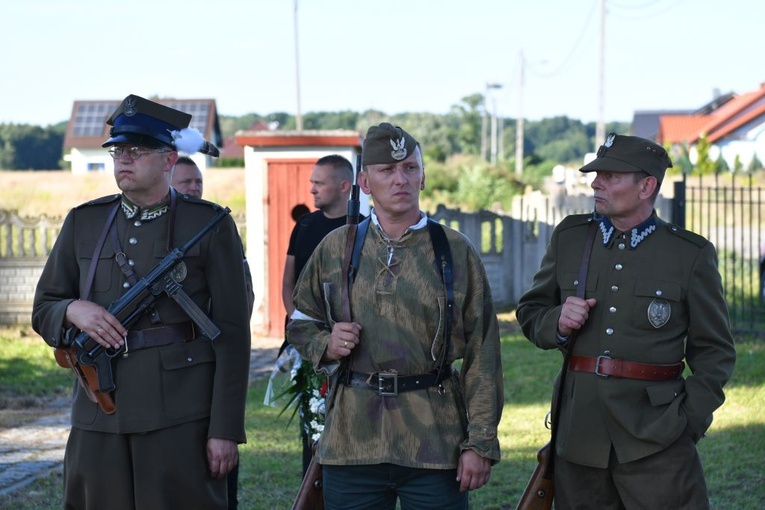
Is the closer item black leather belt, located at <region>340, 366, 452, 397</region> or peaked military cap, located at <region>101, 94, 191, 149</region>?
black leather belt, located at <region>340, 366, 452, 397</region>

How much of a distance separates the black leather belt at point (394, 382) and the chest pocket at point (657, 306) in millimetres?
1014

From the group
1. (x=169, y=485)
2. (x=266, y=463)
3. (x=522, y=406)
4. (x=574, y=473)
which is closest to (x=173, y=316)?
(x=169, y=485)

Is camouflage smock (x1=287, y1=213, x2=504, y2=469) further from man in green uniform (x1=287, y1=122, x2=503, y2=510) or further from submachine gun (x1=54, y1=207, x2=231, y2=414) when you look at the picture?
submachine gun (x1=54, y1=207, x2=231, y2=414)

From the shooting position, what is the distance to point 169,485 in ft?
13.7

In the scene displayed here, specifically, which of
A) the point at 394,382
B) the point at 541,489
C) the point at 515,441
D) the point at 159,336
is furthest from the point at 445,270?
the point at 515,441

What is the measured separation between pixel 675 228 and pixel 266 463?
451 cm

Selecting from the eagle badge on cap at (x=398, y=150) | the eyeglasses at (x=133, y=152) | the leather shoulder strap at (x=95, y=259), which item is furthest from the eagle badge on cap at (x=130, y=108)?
the eagle badge on cap at (x=398, y=150)

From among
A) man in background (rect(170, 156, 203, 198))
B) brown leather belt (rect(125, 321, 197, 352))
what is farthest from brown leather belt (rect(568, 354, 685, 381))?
man in background (rect(170, 156, 203, 198))

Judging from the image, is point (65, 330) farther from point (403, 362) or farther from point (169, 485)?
point (403, 362)

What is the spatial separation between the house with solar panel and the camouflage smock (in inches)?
2336

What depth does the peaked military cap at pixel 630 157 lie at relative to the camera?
457cm

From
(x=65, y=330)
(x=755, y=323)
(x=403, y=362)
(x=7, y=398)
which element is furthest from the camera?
(x=755, y=323)

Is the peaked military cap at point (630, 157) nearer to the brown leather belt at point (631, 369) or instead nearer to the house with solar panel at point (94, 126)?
the brown leather belt at point (631, 369)

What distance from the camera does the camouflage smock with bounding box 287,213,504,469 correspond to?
13.0ft
